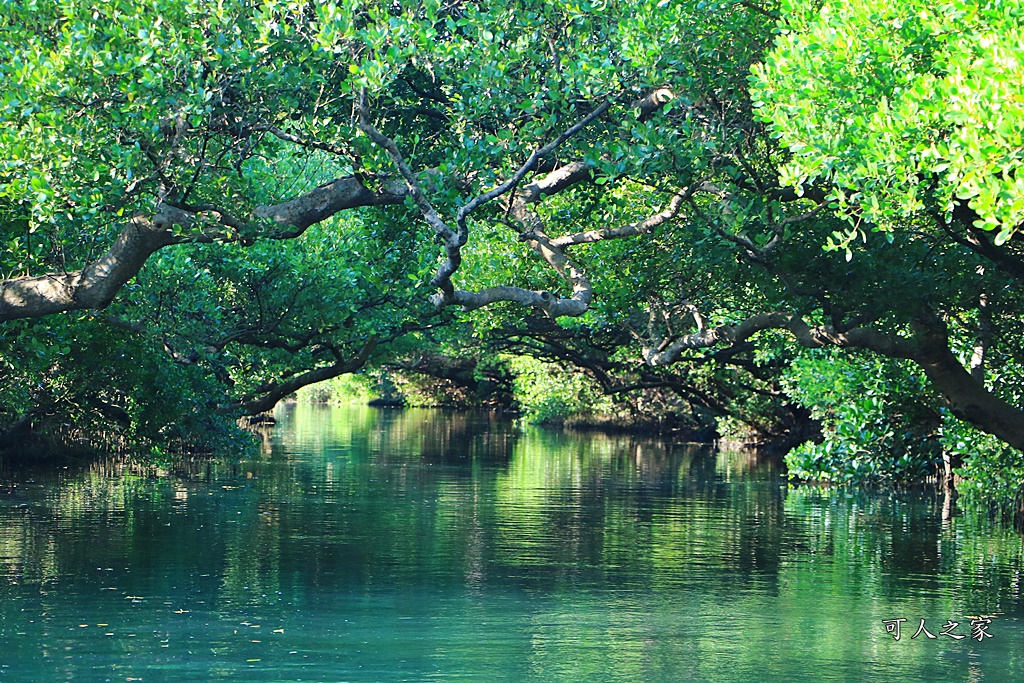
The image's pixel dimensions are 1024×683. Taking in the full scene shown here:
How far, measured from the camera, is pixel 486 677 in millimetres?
11094

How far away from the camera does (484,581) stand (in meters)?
16.0

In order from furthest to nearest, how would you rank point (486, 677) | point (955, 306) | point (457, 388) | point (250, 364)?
point (457, 388)
point (250, 364)
point (955, 306)
point (486, 677)

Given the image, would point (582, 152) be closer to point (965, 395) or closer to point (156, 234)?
point (156, 234)

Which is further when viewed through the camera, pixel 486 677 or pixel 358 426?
pixel 358 426

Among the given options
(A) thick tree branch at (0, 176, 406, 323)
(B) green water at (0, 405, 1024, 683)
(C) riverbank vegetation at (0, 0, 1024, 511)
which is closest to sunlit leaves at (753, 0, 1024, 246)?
(C) riverbank vegetation at (0, 0, 1024, 511)

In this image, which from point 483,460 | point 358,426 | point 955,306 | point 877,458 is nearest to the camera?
point 955,306

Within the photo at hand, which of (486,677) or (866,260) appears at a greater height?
(866,260)

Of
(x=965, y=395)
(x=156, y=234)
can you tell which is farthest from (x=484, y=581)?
(x=965, y=395)

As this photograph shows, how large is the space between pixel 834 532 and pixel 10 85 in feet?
48.5

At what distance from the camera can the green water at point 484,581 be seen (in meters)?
11.7

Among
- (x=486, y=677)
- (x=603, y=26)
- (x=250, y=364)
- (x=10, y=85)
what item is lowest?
(x=486, y=677)

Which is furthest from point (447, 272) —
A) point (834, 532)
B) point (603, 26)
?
point (834, 532)

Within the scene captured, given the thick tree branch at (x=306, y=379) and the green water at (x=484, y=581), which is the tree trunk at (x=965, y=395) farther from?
the thick tree branch at (x=306, y=379)

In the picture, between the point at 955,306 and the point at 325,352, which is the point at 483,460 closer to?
the point at 325,352
